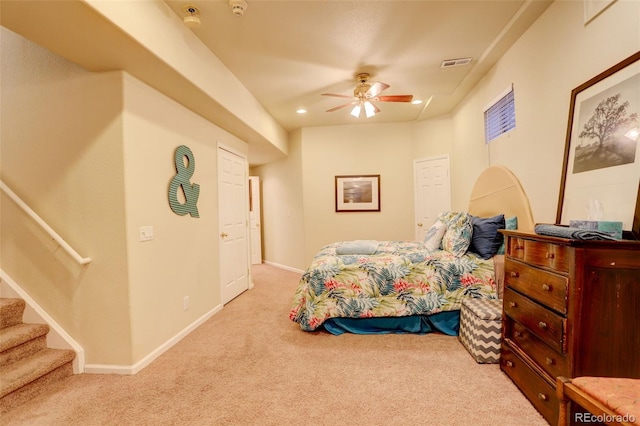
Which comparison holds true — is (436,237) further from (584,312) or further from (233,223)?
(233,223)

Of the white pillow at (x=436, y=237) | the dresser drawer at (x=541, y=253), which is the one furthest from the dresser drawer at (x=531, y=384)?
the white pillow at (x=436, y=237)

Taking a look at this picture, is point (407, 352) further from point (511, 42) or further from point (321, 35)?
point (511, 42)

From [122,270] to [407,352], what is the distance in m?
2.44

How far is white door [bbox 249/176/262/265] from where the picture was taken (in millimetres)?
6930

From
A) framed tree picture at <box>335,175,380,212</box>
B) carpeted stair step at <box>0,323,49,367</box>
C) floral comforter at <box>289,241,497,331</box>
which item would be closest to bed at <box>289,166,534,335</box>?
floral comforter at <box>289,241,497,331</box>

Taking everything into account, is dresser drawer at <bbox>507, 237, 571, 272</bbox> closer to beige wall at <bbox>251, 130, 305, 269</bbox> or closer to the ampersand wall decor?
the ampersand wall decor

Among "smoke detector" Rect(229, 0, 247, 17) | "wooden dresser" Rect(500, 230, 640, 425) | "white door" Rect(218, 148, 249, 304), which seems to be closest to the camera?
"wooden dresser" Rect(500, 230, 640, 425)

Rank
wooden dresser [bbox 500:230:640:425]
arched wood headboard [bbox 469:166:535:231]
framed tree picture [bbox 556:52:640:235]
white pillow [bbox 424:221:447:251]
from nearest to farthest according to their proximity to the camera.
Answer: wooden dresser [bbox 500:230:640:425]
framed tree picture [bbox 556:52:640:235]
arched wood headboard [bbox 469:166:535:231]
white pillow [bbox 424:221:447:251]

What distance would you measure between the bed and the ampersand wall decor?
146cm

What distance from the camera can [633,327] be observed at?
4.58 feet

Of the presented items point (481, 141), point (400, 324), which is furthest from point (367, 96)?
point (400, 324)

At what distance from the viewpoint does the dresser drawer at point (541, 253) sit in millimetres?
1519

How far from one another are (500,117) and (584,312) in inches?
100

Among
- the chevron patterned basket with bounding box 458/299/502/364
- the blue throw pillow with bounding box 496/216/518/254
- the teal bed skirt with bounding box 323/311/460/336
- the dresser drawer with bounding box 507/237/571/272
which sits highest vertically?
the blue throw pillow with bounding box 496/216/518/254
